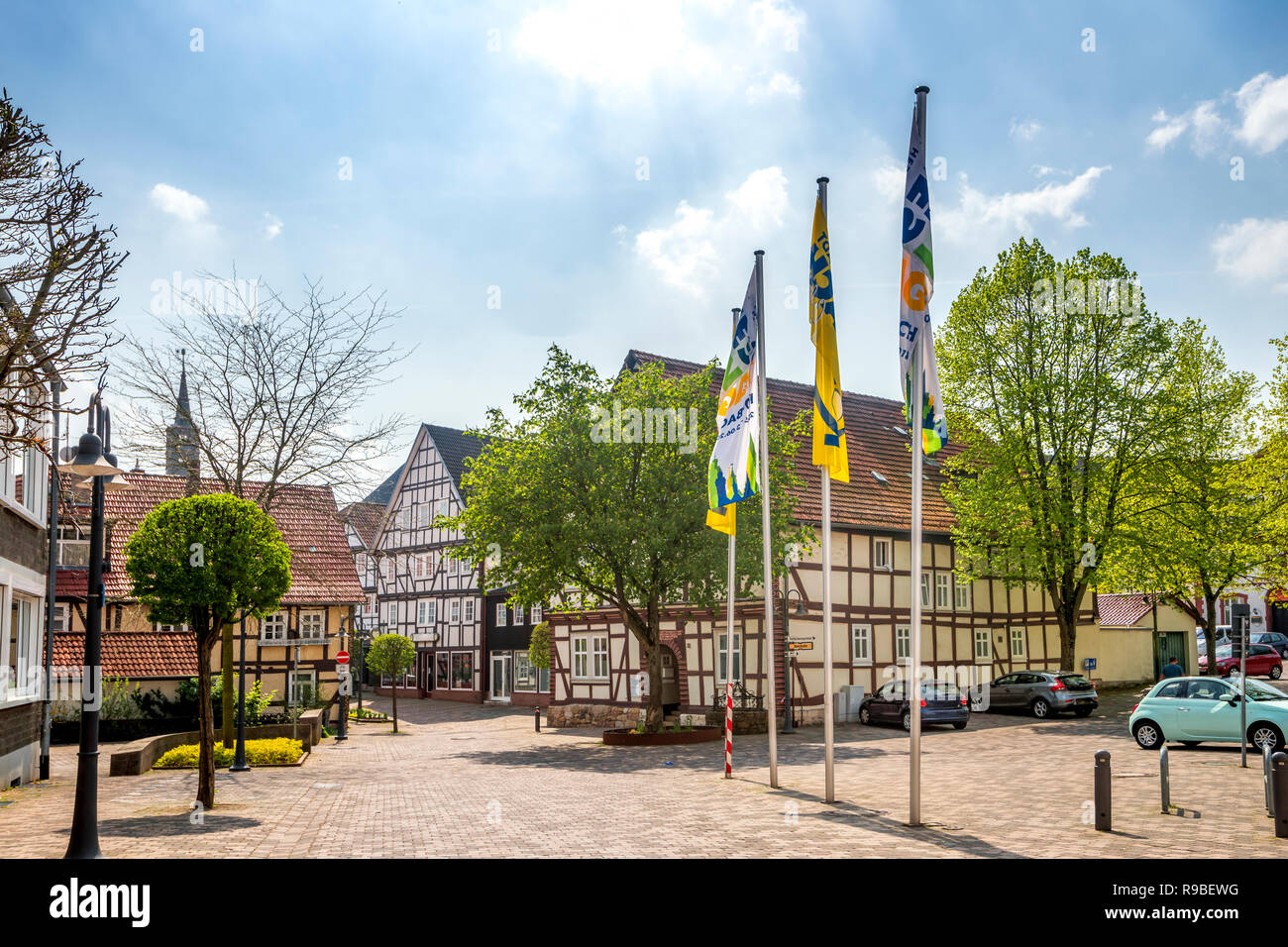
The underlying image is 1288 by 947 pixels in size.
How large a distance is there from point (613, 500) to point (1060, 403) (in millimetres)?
14404

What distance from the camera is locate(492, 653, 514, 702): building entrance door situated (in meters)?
51.1

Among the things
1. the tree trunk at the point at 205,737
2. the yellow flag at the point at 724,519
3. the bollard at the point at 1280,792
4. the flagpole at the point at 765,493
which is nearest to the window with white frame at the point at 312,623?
the tree trunk at the point at 205,737

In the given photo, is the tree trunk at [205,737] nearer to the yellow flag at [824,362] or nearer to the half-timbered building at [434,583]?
the yellow flag at [824,362]

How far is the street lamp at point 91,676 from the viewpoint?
33.6 feet

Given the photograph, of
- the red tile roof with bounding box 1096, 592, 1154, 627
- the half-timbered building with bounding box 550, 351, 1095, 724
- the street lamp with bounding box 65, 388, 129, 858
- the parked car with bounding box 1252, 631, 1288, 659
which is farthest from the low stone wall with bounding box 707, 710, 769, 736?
the parked car with bounding box 1252, 631, 1288, 659

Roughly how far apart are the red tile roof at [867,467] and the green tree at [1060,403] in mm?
3467

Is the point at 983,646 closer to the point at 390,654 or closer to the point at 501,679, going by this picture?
the point at 501,679

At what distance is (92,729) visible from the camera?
1033 cm

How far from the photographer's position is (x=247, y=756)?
870 inches

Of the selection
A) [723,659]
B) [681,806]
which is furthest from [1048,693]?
[681,806]

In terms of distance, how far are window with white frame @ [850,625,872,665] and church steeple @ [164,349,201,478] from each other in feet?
65.0
